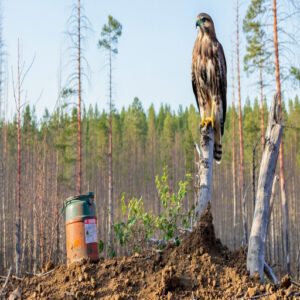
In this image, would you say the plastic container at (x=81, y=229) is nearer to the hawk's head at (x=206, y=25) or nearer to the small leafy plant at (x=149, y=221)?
the small leafy plant at (x=149, y=221)

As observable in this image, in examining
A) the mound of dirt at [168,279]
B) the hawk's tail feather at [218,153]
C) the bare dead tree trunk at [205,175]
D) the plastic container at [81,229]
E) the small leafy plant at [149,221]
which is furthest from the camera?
the hawk's tail feather at [218,153]

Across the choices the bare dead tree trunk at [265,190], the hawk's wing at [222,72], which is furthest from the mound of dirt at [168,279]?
the hawk's wing at [222,72]

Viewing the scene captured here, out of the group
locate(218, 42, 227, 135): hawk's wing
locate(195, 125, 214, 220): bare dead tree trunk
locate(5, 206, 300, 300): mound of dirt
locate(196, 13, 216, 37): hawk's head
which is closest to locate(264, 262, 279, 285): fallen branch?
locate(5, 206, 300, 300): mound of dirt

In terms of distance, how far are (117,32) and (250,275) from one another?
73.0 feet

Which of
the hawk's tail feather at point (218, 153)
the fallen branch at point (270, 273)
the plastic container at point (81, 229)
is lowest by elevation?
the fallen branch at point (270, 273)

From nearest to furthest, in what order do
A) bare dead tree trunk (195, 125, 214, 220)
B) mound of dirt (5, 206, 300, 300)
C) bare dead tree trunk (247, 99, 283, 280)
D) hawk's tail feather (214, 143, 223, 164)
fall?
mound of dirt (5, 206, 300, 300)
bare dead tree trunk (247, 99, 283, 280)
bare dead tree trunk (195, 125, 214, 220)
hawk's tail feather (214, 143, 223, 164)

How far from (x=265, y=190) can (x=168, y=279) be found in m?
1.27

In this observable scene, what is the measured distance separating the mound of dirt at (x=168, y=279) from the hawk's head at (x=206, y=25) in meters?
2.57

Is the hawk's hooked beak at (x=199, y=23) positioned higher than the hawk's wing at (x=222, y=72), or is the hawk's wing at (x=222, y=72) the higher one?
the hawk's hooked beak at (x=199, y=23)

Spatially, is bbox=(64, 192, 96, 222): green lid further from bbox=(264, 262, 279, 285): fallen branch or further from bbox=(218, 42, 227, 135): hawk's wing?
bbox=(218, 42, 227, 135): hawk's wing

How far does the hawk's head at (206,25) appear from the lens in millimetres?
5438

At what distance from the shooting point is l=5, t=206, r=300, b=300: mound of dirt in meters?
3.21

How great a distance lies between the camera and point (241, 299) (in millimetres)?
3006

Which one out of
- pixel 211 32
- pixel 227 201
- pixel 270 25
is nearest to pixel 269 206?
pixel 211 32
